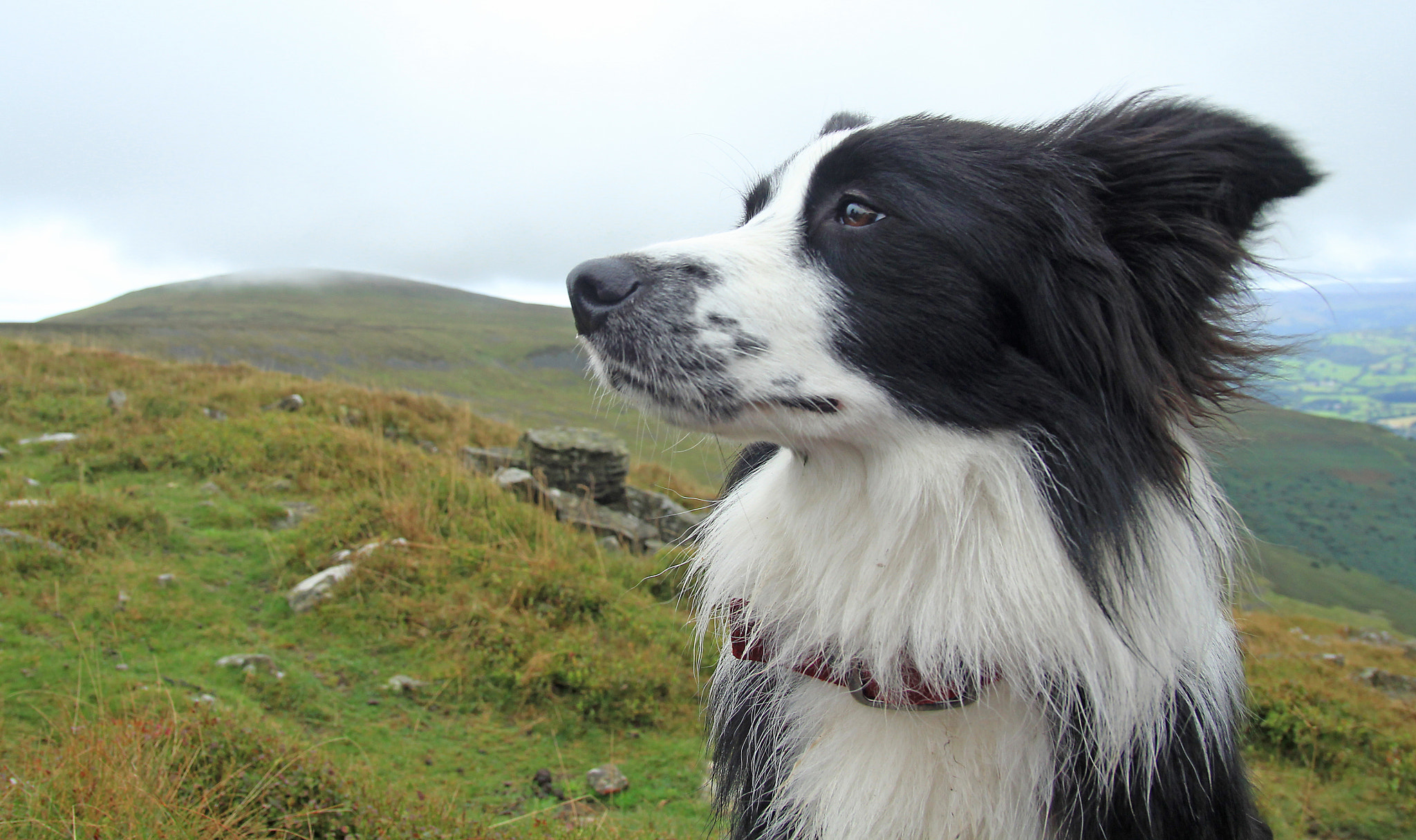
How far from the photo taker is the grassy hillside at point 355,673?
8.07ft

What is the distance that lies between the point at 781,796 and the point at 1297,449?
54.0 m

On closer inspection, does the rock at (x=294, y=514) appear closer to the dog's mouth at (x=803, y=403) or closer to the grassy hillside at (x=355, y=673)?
the grassy hillside at (x=355, y=673)

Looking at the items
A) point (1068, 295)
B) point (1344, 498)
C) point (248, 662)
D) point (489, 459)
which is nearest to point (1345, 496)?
point (1344, 498)

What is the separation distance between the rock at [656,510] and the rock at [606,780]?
393cm

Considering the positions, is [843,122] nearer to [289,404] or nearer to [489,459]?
[489,459]

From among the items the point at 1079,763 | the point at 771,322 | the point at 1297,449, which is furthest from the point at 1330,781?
the point at 1297,449

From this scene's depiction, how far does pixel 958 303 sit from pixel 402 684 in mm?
3376

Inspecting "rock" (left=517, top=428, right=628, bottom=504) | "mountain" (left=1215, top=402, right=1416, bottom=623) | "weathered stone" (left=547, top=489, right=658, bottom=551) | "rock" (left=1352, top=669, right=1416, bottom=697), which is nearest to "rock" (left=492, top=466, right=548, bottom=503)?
"weathered stone" (left=547, top=489, right=658, bottom=551)

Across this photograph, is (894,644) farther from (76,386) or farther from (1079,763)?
(76,386)

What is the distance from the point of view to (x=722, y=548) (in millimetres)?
2359

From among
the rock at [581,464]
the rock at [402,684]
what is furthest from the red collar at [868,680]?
the rock at [581,464]

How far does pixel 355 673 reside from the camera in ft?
13.2

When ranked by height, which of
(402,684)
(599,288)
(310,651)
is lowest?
Answer: (402,684)

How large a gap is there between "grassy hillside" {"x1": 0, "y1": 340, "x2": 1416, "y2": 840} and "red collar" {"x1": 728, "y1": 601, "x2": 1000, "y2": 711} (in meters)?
1.11
